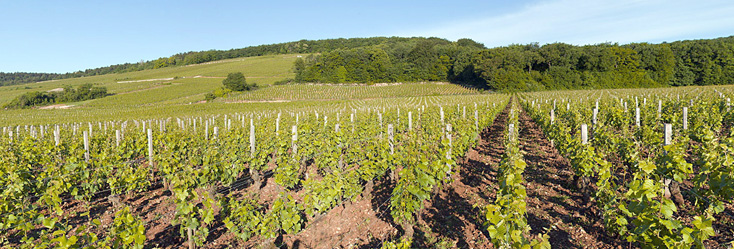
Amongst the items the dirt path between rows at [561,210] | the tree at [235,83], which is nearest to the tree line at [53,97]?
the tree at [235,83]

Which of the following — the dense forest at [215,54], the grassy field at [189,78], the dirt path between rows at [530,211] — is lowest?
the dirt path between rows at [530,211]

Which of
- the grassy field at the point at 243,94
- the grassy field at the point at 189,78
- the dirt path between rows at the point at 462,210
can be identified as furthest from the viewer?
the grassy field at the point at 189,78

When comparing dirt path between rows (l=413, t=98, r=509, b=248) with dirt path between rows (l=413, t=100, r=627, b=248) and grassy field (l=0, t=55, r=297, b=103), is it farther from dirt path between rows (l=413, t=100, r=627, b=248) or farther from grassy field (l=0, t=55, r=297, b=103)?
grassy field (l=0, t=55, r=297, b=103)

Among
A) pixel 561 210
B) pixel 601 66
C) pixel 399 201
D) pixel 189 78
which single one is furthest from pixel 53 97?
pixel 601 66

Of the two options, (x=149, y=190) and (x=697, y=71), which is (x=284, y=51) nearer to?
(x=697, y=71)

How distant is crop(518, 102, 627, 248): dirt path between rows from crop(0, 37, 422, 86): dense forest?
370ft

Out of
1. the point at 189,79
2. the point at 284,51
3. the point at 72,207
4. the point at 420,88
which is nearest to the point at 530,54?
the point at 420,88

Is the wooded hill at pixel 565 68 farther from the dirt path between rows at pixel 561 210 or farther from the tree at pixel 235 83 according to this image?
the dirt path between rows at pixel 561 210

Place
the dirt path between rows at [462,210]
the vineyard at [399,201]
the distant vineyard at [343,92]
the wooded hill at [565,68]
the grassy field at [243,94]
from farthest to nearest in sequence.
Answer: the wooded hill at [565,68] → the distant vineyard at [343,92] → the grassy field at [243,94] → the dirt path between rows at [462,210] → the vineyard at [399,201]

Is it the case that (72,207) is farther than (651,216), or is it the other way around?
(72,207)

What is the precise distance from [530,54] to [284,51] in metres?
87.1

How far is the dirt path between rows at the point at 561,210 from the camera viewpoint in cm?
437

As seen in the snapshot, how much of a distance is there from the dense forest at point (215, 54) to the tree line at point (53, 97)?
170 ft

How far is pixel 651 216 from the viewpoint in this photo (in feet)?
10.2
